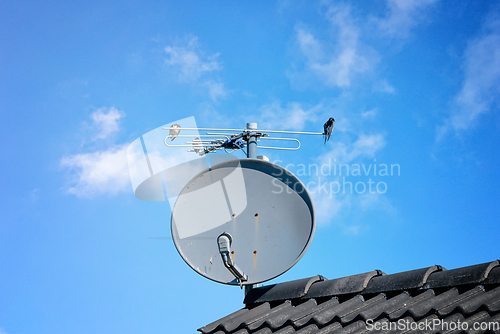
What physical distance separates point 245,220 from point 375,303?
175 cm

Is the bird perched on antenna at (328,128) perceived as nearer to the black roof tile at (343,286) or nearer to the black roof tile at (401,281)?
the black roof tile at (343,286)

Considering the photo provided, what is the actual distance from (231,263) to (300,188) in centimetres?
116

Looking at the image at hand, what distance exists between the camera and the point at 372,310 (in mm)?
3668

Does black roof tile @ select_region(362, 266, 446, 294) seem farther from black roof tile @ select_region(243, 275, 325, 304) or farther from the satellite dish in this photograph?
the satellite dish

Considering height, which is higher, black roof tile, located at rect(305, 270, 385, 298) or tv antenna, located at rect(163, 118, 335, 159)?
tv antenna, located at rect(163, 118, 335, 159)

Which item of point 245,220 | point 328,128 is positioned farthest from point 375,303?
point 328,128

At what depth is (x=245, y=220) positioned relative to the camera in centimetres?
507

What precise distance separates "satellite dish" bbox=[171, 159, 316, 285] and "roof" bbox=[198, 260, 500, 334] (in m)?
0.35

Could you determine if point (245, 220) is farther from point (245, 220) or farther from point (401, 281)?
point (401, 281)

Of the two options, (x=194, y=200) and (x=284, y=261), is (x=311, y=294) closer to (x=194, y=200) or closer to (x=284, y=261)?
(x=284, y=261)

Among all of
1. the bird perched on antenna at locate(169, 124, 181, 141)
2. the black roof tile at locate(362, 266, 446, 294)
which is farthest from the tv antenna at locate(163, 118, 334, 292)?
the bird perched on antenna at locate(169, 124, 181, 141)

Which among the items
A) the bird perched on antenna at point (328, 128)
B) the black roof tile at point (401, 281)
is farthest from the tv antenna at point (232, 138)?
the black roof tile at point (401, 281)

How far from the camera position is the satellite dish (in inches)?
190

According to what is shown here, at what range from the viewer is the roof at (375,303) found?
3.23m
